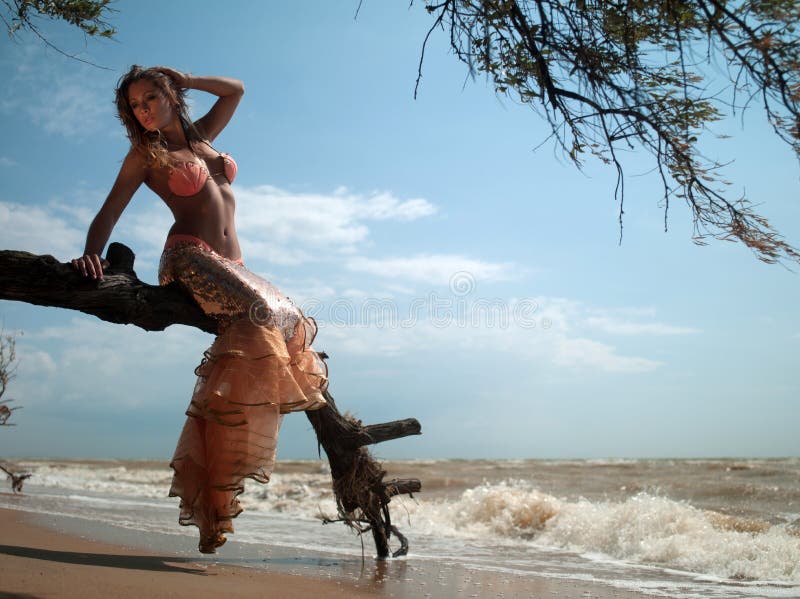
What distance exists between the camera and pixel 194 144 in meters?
4.13

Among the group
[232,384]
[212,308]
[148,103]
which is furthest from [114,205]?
[232,384]

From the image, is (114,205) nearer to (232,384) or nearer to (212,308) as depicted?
(212,308)

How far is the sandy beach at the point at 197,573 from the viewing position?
305 centimetres

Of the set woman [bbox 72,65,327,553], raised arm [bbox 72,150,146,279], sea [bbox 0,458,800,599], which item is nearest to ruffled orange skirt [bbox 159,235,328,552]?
woman [bbox 72,65,327,553]

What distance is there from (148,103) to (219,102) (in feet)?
1.80

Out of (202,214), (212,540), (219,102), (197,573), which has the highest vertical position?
(219,102)

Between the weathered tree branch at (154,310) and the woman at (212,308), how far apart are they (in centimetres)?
11

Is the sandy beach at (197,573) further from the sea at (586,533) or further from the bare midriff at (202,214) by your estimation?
the bare midriff at (202,214)

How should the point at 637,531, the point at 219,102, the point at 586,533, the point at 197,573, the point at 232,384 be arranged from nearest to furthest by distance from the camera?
the point at 232,384
the point at 197,573
the point at 219,102
the point at 637,531
the point at 586,533

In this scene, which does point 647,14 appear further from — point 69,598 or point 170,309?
point 69,598

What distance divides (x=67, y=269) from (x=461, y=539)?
5.36 meters

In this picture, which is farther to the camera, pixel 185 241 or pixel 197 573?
pixel 185 241

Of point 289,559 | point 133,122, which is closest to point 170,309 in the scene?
point 133,122

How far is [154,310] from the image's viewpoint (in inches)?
153
